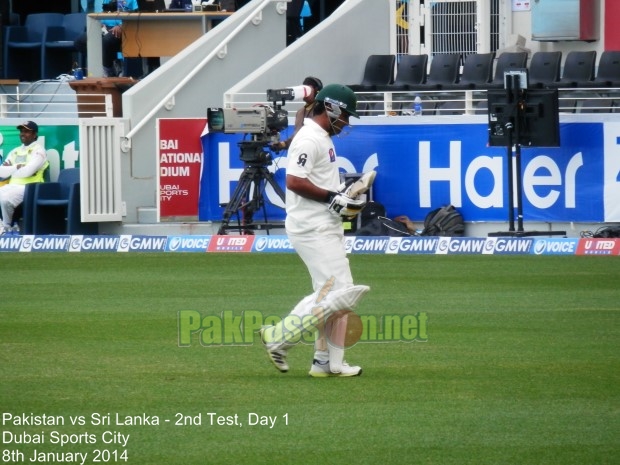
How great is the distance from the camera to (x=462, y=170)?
67.9ft

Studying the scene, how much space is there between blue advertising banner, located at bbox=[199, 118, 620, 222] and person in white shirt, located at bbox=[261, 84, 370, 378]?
1116cm

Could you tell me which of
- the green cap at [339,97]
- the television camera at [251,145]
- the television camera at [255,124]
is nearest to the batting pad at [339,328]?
the green cap at [339,97]

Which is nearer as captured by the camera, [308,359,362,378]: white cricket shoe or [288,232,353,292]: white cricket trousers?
[288,232,353,292]: white cricket trousers

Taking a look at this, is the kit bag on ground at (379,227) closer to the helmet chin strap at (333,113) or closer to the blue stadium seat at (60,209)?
the blue stadium seat at (60,209)

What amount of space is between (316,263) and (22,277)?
785cm

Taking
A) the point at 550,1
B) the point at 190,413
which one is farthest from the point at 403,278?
the point at 550,1

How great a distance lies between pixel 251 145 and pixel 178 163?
2.06 m

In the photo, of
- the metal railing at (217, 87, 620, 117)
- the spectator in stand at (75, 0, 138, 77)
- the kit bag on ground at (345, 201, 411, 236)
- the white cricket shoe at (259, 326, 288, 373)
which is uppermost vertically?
the spectator in stand at (75, 0, 138, 77)

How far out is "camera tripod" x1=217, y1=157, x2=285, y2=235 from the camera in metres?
20.4

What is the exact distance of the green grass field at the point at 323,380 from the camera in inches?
283

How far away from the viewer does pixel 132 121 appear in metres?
23.0

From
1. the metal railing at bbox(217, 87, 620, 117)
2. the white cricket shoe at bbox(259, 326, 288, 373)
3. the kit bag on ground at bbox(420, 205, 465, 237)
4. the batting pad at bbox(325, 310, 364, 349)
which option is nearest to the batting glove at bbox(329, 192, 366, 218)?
the batting pad at bbox(325, 310, 364, 349)

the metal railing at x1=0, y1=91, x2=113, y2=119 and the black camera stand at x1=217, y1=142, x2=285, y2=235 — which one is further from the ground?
the metal railing at x1=0, y1=91, x2=113, y2=119
